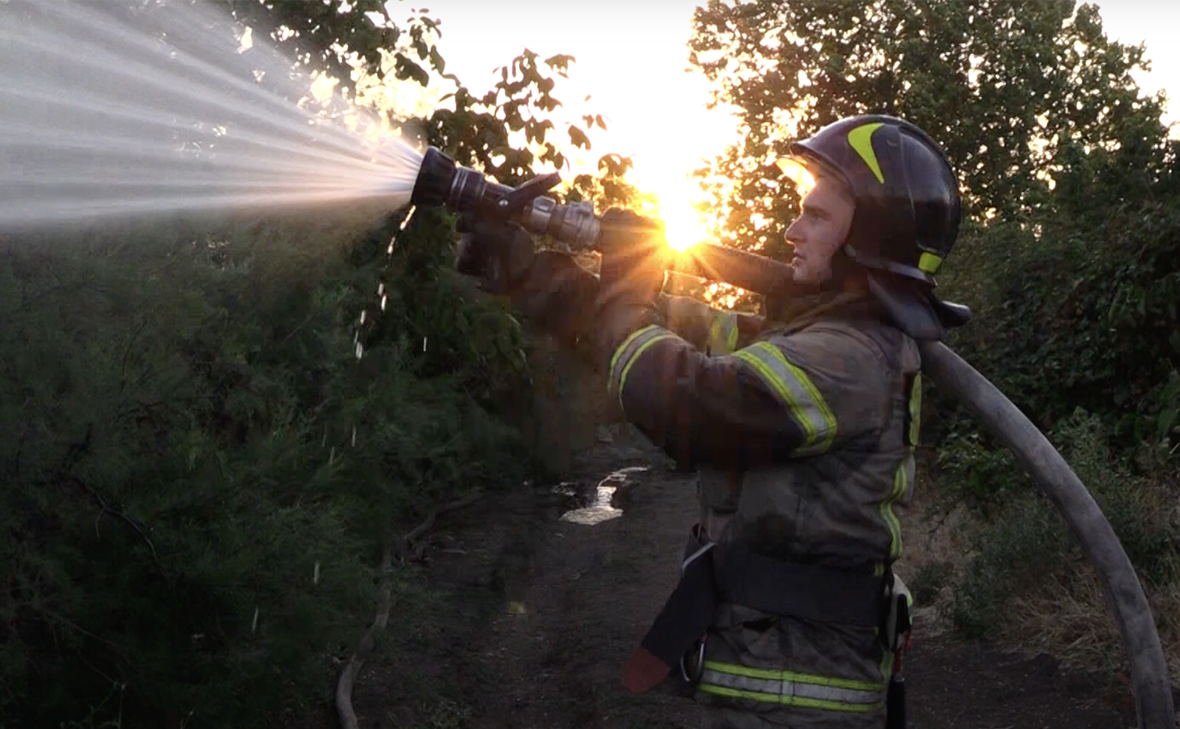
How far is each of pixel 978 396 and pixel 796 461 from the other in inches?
30.0

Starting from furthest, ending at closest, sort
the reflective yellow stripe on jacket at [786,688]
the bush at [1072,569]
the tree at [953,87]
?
1. the tree at [953,87]
2. the bush at [1072,569]
3. the reflective yellow stripe on jacket at [786,688]

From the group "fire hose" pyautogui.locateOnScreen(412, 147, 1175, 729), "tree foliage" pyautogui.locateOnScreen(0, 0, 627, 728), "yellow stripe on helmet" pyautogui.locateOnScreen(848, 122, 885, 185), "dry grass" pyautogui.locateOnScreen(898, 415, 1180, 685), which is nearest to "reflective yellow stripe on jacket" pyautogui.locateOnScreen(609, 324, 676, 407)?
"fire hose" pyautogui.locateOnScreen(412, 147, 1175, 729)

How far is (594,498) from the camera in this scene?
59.9 feet

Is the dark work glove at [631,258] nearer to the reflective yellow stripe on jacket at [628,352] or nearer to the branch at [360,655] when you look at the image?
the reflective yellow stripe on jacket at [628,352]

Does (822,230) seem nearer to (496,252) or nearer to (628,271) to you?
(628,271)

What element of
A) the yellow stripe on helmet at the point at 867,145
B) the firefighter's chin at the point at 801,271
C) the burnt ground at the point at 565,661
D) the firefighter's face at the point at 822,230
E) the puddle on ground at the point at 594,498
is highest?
the yellow stripe on helmet at the point at 867,145

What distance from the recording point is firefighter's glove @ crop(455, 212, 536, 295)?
138 inches

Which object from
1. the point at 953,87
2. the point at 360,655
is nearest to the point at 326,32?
the point at 360,655

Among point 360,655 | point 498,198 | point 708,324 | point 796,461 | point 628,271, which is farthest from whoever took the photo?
point 360,655


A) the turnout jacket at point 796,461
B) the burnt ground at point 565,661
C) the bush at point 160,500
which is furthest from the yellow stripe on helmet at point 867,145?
the bush at point 160,500

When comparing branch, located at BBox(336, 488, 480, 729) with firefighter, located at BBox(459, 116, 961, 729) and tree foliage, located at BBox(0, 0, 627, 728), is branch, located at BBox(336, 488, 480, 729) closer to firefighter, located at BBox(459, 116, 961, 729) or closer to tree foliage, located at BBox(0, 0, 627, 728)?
tree foliage, located at BBox(0, 0, 627, 728)

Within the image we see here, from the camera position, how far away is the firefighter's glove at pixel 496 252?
3.52 m

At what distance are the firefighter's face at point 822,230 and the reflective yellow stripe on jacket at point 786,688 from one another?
0.89 m

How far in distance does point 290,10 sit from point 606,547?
6323 mm
